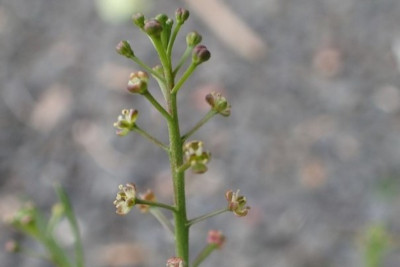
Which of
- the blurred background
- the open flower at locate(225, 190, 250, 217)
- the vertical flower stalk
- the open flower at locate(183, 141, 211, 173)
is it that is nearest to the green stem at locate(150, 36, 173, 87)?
the vertical flower stalk

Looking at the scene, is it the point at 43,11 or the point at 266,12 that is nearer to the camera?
the point at 266,12


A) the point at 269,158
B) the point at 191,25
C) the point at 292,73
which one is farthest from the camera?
the point at 191,25

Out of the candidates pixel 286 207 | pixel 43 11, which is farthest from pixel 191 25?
pixel 286 207

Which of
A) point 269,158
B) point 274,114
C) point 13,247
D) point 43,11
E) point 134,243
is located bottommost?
point 13,247

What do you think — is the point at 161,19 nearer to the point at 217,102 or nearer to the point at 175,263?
the point at 217,102

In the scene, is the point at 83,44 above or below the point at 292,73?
above

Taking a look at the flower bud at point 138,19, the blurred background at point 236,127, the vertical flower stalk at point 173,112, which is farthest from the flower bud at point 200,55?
the blurred background at point 236,127

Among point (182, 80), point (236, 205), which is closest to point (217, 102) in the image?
point (182, 80)

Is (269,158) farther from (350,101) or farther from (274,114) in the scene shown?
(350,101)
